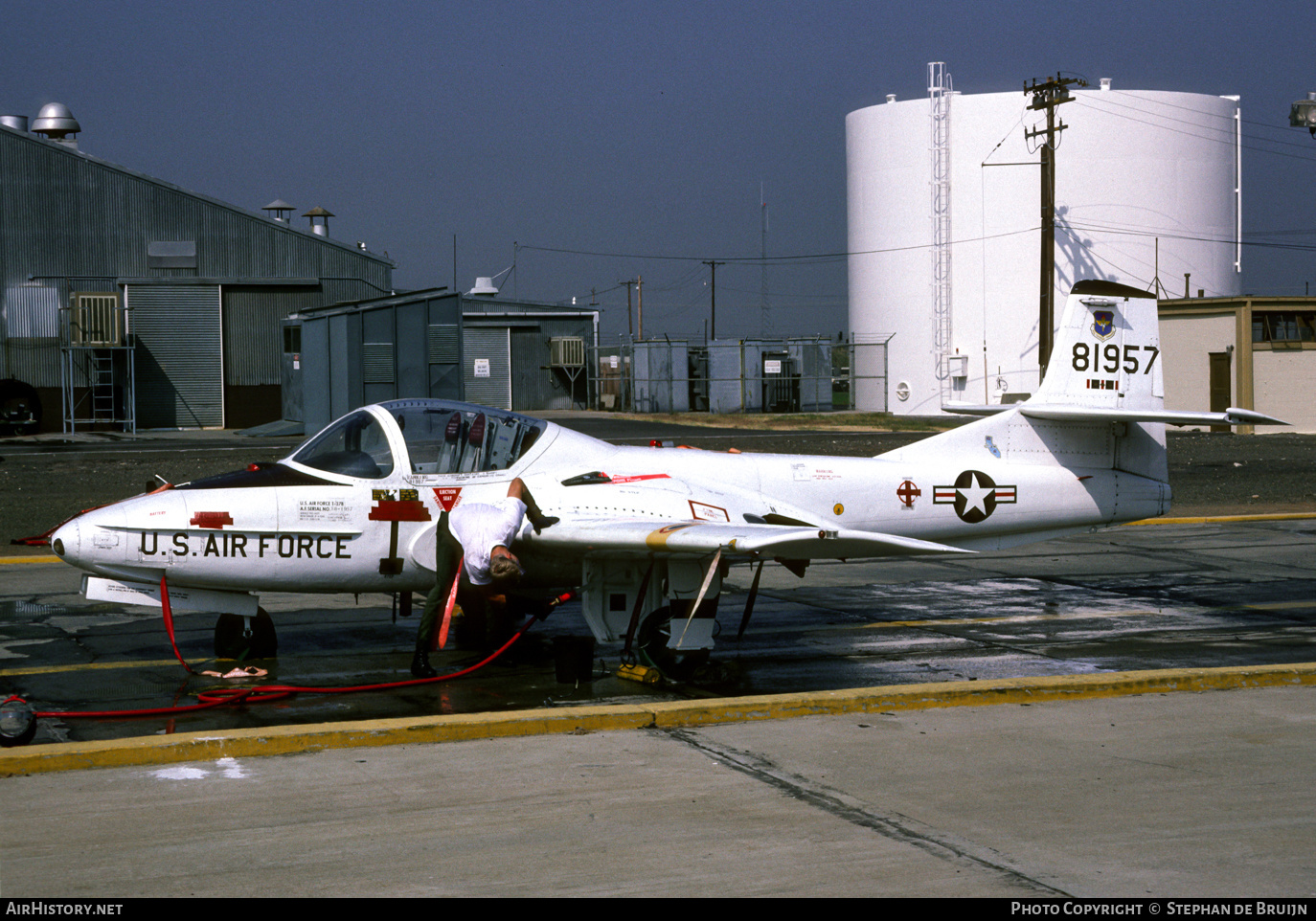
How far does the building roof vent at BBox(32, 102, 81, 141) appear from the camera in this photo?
5016 cm

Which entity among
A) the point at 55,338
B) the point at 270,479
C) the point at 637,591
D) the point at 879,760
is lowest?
the point at 879,760

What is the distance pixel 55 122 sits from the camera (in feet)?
165

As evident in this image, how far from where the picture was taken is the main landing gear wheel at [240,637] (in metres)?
10.1

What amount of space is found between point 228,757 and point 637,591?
3.63 m

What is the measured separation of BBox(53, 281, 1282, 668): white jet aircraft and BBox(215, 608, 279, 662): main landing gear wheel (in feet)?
0.91

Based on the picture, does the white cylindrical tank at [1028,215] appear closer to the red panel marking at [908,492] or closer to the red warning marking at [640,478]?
the red panel marking at [908,492]

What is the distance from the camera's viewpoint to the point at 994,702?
850 centimetres

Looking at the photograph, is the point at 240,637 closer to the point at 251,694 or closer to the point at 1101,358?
the point at 251,694

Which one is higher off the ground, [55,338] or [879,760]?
[55,338]

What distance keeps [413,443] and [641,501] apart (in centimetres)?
192

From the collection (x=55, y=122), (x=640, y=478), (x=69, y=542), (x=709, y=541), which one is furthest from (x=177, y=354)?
(x=709, y=541)

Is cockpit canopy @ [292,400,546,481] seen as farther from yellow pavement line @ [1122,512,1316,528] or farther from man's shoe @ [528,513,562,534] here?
yellow pavement line @ [1122,512,1316,528]
